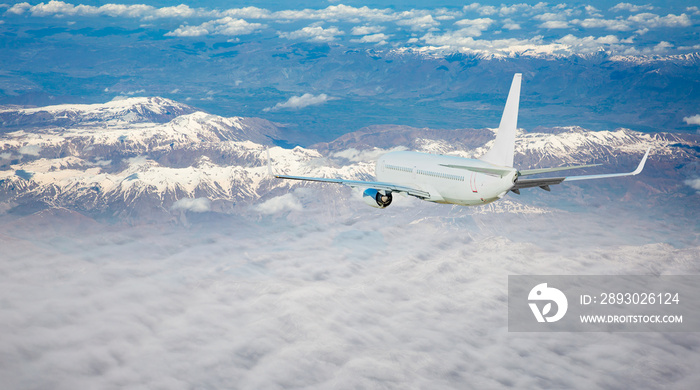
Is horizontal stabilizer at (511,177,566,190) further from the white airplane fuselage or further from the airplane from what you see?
the white airplane fuselage

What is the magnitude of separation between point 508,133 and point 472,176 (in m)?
6.42

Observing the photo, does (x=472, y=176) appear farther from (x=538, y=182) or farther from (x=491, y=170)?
(x=538, y=182)

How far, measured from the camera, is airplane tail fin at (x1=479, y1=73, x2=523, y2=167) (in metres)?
60.1

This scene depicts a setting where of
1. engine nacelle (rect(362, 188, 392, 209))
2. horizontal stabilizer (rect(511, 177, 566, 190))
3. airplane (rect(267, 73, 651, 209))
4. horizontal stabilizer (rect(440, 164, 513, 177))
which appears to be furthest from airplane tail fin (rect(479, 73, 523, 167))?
engine nacelle (rect(362, 188, 392, 209))

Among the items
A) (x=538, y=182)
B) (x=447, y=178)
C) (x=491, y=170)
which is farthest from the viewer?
(x=447, y=178)

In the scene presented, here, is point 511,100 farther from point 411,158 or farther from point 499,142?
point 411,158

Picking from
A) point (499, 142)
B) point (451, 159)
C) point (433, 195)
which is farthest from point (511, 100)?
point (433, 195)

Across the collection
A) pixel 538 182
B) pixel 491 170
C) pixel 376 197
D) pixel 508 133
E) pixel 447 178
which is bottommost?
pixel 376 197

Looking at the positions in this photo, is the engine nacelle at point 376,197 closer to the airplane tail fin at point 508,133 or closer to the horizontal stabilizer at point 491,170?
the horizontal stabilizer at point 491,170

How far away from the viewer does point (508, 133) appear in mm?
61125

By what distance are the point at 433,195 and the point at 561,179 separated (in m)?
15.8

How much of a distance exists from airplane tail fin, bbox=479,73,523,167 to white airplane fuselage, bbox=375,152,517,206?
1.51 meters

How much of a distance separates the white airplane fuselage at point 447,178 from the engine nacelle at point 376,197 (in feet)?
15.5

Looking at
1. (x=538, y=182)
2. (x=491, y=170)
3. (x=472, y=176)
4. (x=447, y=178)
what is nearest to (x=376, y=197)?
(x=447, y=178)
